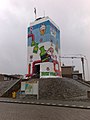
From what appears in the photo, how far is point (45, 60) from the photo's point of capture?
45.2 metres

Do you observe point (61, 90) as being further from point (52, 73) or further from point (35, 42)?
point (35, 42)

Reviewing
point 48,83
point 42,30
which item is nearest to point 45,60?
point 42,30

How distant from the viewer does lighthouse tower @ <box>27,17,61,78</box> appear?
4497 centimetres

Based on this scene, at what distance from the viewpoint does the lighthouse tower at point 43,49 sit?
45.0 meters

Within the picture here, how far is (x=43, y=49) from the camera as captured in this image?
150 ft

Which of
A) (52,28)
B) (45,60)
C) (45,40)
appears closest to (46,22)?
(52,28)

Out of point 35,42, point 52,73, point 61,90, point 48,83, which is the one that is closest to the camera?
point 61,90

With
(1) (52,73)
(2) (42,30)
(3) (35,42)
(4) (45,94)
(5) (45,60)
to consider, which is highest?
(2) (42,30)

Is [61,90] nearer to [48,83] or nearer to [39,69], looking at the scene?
[48,83]

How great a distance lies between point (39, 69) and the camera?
47719 millimetres

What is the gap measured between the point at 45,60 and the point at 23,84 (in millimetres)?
19000

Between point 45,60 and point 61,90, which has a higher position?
point 45,60

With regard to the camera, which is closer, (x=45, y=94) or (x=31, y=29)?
(x=45, y=94)

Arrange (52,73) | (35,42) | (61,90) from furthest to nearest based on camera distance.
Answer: (35,42) < (52,73) < (61,90)
